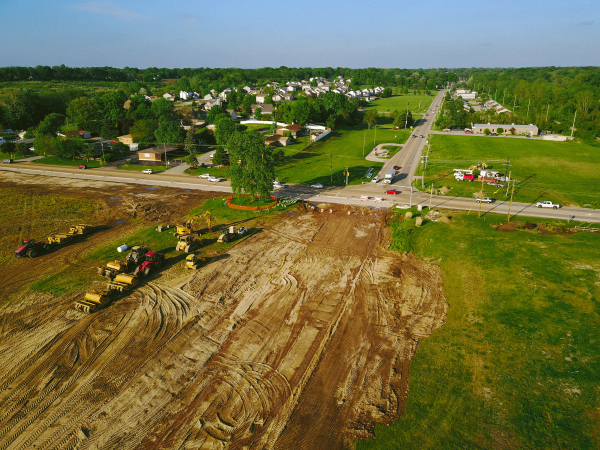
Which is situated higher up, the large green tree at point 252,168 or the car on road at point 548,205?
the large green tree at point 252,168

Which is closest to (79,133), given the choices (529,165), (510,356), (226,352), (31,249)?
(31,249)

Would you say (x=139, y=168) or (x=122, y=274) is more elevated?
(x=139, y=168)

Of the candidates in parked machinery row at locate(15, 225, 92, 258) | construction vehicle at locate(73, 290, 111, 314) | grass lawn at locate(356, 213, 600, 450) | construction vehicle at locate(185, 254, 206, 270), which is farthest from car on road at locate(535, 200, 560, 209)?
parked machinery row at locate(15, 225, 92, 258)

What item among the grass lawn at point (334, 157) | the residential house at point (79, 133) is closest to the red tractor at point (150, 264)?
the grass lawn at point (334, 157)

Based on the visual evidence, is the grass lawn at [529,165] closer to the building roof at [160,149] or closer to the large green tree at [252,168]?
the large green tree at [252,168]

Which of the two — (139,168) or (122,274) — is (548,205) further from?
(139,168)

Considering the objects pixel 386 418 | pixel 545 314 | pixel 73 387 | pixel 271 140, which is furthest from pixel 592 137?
pixel 73 387

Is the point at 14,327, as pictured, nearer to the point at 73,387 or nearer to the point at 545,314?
the point at 73,387
